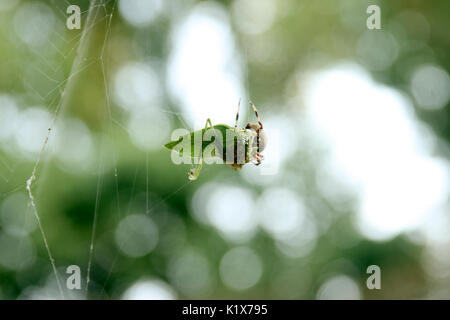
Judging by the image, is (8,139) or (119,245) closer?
Result: (8,139)

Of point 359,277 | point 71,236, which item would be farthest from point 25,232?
point 359,277

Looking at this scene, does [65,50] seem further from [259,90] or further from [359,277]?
[359,277]

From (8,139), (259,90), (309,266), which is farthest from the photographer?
(309,266)
